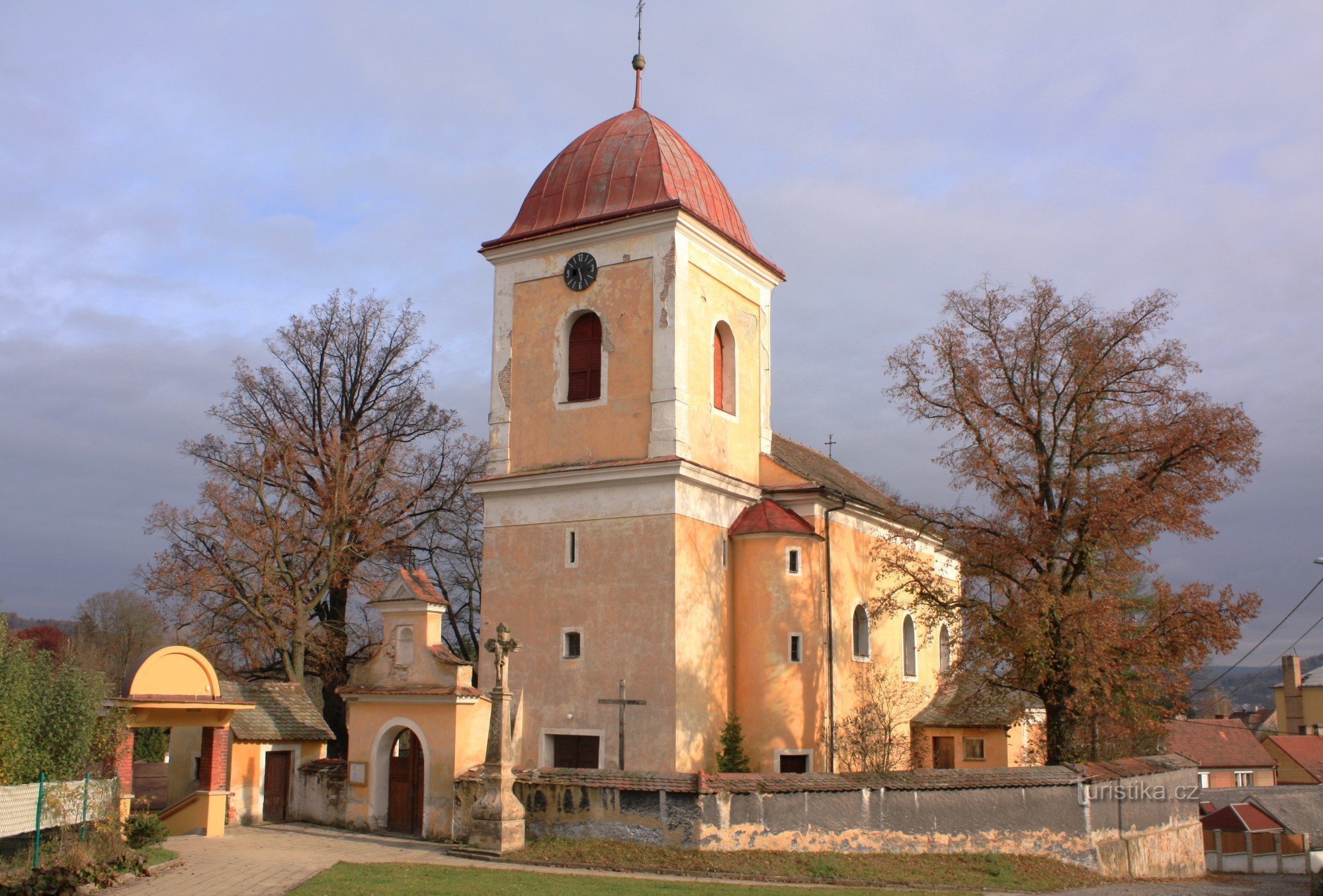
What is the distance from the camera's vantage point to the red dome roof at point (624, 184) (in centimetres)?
2364

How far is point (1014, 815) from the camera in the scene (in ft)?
62.3

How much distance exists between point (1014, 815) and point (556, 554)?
9691mm

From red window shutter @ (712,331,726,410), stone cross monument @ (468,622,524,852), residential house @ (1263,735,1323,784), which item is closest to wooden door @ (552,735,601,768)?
stone cross monument @ (468,622,524,852)

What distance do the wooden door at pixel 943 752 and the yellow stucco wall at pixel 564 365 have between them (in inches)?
419

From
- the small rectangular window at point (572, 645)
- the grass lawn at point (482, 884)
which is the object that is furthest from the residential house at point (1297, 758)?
the grass lawn at point (482, 884)

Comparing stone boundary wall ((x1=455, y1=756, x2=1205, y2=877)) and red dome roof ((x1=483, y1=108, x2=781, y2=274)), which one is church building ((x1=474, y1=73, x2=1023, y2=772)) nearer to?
red dome roof ((x1=483, y1=108, x2=781, y2=274))

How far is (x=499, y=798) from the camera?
18.0 m

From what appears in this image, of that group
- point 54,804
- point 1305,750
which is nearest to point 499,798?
point 54,804

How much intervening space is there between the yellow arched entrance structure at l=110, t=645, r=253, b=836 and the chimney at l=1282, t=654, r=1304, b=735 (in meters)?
60.4

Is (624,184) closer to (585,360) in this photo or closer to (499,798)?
(585,360)

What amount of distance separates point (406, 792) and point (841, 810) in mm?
8580

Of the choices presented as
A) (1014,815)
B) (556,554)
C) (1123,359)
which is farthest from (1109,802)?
(556,554)

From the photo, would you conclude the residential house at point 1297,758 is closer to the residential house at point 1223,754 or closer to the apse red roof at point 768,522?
the residential house at point 1223,754

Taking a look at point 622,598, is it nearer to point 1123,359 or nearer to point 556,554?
point 556,554
